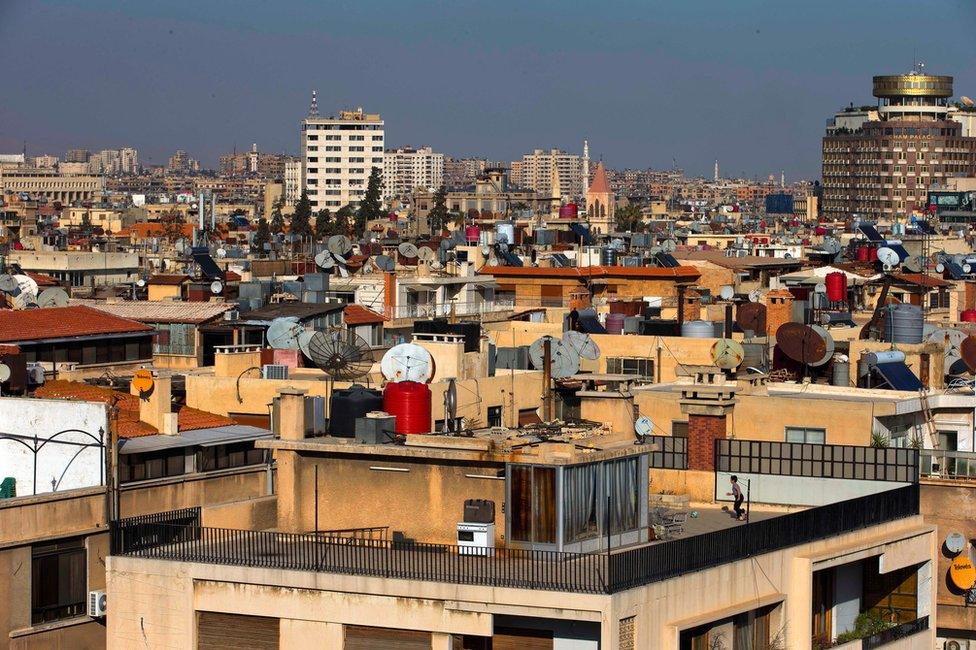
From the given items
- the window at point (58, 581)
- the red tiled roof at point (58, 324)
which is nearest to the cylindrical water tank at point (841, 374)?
the red tiled roof at point (58, 324)

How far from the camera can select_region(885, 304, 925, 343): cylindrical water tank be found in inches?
1406

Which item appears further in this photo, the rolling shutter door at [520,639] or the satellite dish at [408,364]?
the satellite dish at [408,364]

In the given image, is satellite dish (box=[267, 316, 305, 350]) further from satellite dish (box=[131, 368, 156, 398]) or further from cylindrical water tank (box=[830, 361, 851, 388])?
satellite dish (box=[131, 368, 156, 398])

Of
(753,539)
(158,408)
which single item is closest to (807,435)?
(158,408)

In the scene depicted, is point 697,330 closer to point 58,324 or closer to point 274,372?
point 274,372

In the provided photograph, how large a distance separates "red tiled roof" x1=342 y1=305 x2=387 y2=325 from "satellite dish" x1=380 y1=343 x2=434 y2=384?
1344cm

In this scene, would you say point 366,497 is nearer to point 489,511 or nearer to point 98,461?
A: point 489,511

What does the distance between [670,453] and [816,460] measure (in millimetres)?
1546

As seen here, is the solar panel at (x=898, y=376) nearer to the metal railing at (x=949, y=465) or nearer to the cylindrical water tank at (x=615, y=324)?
the metal railing at (x=949, y=465)

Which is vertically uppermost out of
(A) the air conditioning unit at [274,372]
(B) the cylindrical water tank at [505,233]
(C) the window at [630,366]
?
(B) the cylindrical water tank at [505,233]

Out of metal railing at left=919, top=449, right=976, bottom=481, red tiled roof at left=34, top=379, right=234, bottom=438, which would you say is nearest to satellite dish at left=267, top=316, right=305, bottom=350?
red tiled roof at left=34, top=379, right=234, bottom=438

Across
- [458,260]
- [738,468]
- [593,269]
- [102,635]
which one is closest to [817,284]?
[593,269]

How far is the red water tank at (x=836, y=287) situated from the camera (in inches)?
1882

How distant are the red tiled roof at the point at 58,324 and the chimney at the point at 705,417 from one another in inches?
469
